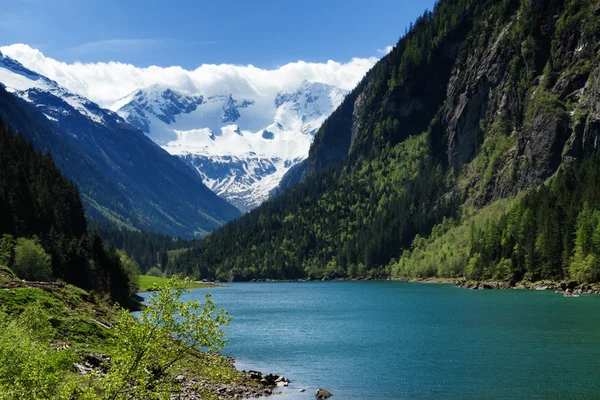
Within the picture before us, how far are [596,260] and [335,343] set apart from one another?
85.0 metres

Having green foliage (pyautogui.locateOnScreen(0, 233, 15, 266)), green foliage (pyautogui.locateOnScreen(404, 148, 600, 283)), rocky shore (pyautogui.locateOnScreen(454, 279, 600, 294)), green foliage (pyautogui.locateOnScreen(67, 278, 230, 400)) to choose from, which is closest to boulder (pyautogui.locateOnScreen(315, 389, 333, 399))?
green foliage (pyautogui.locateOnScreen(67, 278, 230, 400))

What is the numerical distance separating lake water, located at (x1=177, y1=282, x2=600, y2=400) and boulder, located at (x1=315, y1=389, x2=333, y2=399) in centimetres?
61

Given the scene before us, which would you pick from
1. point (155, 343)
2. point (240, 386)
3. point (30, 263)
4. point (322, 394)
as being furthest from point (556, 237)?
point (155, 343)

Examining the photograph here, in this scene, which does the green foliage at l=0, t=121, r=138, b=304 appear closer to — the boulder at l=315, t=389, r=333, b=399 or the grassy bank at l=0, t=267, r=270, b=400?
the grassy bank at l=0, t=267, r=270, b=400

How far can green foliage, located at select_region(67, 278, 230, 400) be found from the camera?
80.7ft

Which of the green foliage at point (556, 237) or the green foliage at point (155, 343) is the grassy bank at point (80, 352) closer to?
the green foliage at point (155, 343)

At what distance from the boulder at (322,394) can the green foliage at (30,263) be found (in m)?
53.4

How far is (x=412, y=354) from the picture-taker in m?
78.6

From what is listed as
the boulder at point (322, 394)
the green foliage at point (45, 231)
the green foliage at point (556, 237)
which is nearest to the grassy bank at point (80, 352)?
the boulder at point (322, 394)

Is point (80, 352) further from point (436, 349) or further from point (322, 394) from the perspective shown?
point (436, 349)

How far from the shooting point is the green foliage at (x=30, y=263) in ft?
306

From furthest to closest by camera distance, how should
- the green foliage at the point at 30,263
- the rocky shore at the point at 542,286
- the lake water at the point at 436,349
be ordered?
the rocky shore at the point at 542,286 → the green foliage at the point at 30,263 → the lake water at the point at 436,349

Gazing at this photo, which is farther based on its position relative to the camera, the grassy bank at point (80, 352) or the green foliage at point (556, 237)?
the green foliage at point (556, 237)

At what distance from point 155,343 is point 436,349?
61.7 meters
